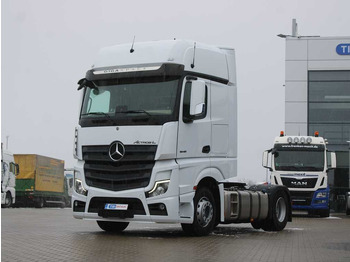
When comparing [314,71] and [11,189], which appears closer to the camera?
[11,189]

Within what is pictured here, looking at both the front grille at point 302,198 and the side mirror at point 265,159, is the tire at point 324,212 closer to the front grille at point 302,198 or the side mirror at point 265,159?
the front grille at point 302,198

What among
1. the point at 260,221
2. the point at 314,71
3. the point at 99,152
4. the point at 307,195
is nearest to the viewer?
the point at 99,152

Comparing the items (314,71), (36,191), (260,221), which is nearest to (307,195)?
(260,221)

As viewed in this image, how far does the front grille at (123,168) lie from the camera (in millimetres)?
12703

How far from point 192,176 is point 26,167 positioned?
109 ft

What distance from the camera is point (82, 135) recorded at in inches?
529

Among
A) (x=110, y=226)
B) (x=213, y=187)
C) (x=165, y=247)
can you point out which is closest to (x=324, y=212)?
(x=213, y=187)

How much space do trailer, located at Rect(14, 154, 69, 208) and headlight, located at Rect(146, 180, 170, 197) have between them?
32637mm

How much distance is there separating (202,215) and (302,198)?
13539 millimetres

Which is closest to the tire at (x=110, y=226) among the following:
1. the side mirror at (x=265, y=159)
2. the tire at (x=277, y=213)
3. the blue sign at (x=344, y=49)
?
the tire at (x=277, y=213)

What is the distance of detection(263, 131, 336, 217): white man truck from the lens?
26.2 m

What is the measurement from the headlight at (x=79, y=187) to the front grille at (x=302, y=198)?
1420 centimetres

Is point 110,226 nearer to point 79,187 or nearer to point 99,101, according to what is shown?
point 79,187

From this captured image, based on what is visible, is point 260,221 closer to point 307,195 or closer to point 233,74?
point 233,74
